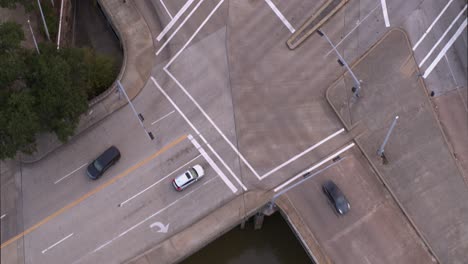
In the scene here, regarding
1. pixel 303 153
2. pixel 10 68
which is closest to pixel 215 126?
pixel 303 153

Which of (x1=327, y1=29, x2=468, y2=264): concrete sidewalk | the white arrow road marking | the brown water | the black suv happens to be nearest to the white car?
the white arrow road marking

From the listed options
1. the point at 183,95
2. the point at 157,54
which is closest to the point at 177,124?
the point at 183,95

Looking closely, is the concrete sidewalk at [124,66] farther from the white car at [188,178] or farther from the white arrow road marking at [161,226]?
A: the white arrow road marking at [161,226]

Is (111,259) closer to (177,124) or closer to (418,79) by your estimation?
(177,124)

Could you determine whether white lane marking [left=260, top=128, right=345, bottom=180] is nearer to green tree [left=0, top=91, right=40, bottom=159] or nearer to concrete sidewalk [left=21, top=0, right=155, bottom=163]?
concrete sidewalk [left=21, top=0, right=155, bottom=163]

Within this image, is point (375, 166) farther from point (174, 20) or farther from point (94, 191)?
point (94, 191)

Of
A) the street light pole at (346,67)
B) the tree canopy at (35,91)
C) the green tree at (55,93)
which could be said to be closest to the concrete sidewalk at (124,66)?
the tree canopy at (35,91)
